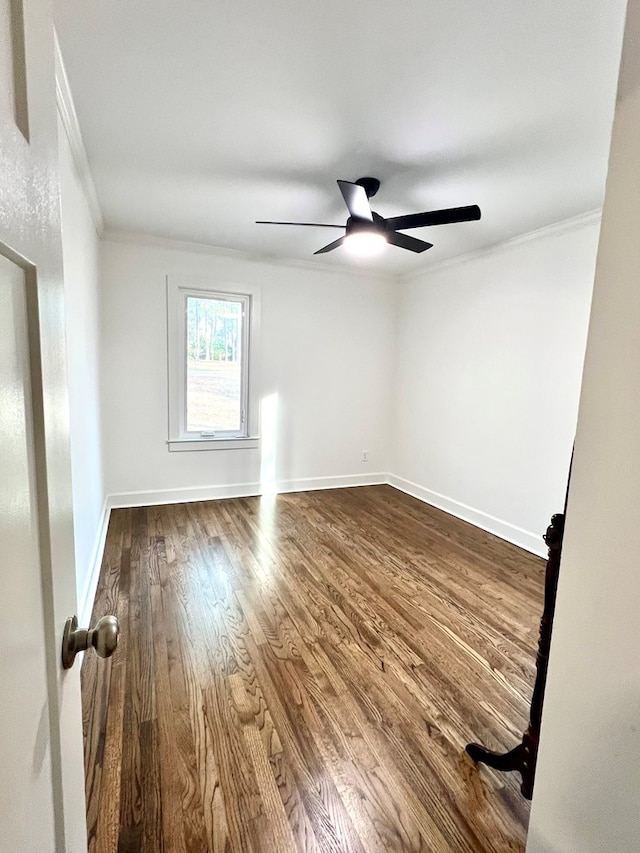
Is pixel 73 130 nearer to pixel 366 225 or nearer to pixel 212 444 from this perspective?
pixel 366 225

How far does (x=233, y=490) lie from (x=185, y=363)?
1.38 m

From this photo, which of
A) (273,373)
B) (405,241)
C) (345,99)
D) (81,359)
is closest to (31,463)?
(345,99)

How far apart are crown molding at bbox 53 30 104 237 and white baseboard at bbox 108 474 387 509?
7.85ft

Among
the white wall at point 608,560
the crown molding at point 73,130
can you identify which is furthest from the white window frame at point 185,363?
the white wall at point 608,560

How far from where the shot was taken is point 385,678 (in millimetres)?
1841

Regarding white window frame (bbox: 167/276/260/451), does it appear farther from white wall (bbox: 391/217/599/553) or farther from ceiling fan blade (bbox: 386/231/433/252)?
ceiling fan blade (bbox: 386/231/433/252)

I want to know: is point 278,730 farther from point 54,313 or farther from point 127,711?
point 54,313

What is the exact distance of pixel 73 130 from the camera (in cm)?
198

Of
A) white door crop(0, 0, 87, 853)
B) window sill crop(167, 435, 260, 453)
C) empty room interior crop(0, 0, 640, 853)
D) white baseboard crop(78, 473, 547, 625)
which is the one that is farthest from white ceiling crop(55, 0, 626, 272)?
white baseboard crop(78, 473, 547, 625)

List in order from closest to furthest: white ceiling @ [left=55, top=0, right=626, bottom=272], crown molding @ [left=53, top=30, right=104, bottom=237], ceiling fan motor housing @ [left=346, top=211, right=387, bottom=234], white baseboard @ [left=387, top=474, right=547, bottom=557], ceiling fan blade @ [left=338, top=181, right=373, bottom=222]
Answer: white ceiling @ [left=55, top=0, right=626, bottom=272], crown molding @ [left=53, top=30, right=104, bottom=237], ceiling fan blade @ [left=338, top=181, right=373, bottom=222], ceiling fan motor housing @ [left=346, top=211, right=387, bottom=234], white baseboard @ [left=387, top=474, right=547, bottom=557]

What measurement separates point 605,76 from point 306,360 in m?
3.22

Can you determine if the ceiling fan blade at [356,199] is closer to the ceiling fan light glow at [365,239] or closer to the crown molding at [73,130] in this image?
the ceiling fan light glow at [365,239]

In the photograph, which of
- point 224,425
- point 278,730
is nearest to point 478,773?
point 278,730

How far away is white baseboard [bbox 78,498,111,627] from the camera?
7.06 feet
